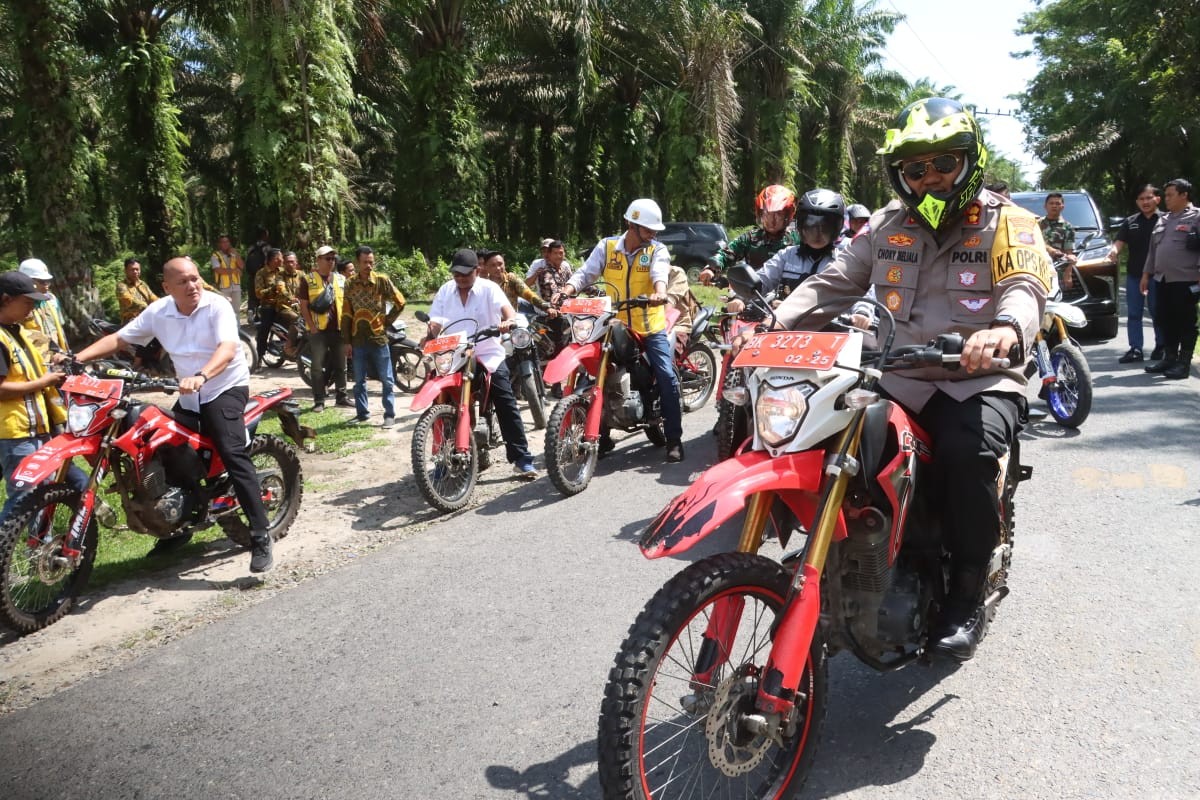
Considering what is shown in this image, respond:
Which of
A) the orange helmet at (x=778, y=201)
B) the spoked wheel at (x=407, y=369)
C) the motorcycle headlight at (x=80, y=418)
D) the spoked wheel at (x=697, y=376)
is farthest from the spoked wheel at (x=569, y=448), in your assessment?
the spoked wheel at (x=407, y=369)

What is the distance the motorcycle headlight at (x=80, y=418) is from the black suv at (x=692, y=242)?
17.9 meters

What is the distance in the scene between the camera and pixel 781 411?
110 inches

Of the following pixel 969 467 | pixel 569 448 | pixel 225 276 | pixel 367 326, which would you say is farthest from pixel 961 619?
pixel 225 276

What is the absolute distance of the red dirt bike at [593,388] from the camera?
7.07 meters

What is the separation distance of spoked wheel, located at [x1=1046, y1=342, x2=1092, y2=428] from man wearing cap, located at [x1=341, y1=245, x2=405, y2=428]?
22.0ft

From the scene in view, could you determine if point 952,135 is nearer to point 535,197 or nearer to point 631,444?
point 631,444

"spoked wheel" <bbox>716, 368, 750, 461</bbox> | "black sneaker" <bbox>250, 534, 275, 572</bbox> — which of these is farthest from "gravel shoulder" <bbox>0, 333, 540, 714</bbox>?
"spoked wheel" <bbox>716, 368, 750, 461</bbox>

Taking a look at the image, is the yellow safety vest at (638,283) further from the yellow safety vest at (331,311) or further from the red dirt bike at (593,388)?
the yellow safety vest at (331,311)

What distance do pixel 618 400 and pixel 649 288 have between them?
1010 mm

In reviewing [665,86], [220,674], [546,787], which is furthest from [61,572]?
[665,86]

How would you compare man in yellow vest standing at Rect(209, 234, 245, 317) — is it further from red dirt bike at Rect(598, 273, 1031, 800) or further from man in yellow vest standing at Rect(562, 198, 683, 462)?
red dirt bike at Rect(598, 273, 1031, 800)

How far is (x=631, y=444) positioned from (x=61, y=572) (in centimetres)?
498

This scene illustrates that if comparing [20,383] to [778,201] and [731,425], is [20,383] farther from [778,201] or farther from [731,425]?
[778,201]

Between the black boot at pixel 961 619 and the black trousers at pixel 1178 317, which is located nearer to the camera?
the black boot at pixel 961 619
